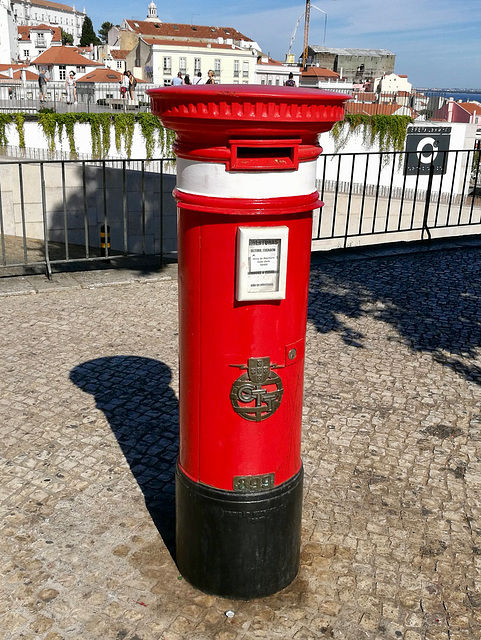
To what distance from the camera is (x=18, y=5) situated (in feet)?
485

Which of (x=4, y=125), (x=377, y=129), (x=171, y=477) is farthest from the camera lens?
(x=377, y=129)

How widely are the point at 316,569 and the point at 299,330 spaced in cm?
129

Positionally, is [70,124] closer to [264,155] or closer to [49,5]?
[264,155]

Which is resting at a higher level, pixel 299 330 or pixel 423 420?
pixel 299 330

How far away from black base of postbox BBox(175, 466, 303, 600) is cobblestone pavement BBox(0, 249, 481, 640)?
0.29 feet

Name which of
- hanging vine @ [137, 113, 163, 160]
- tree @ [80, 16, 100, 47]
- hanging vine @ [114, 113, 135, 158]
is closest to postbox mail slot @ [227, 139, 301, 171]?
hanging vine @ [114, 113, 135, 158]

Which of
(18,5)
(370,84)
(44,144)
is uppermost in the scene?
(18,5)

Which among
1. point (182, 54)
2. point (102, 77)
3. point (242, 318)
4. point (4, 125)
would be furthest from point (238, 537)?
point (182, 54)

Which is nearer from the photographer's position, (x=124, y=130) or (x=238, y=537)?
(x=238, y=537)

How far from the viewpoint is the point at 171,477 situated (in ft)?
13.4

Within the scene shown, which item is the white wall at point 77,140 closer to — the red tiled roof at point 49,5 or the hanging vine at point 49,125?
the hanging vine at point 49,125

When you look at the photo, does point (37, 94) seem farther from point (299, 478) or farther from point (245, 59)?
point (245, 59)

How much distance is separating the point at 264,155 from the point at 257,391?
98cm

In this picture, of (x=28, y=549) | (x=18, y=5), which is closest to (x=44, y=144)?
(x=28, y=549)
